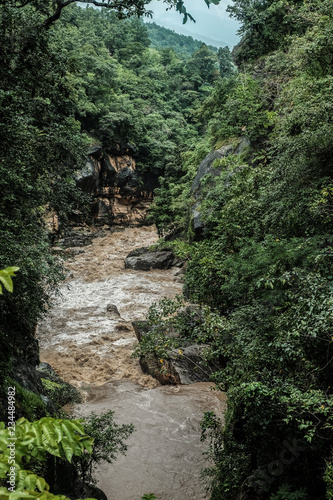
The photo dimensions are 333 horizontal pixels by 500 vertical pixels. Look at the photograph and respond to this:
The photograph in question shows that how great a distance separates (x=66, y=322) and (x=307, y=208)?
10627mm

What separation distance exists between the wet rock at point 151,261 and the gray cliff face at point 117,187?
979 cm

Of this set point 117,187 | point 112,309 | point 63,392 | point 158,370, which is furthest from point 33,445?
point 117,187

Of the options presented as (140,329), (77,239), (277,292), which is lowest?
(140,329)

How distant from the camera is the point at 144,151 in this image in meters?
32.1

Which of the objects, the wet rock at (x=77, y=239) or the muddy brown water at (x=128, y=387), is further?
the wet rock at (x=77, y=239)

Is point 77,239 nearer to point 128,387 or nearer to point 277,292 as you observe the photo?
point 128,387

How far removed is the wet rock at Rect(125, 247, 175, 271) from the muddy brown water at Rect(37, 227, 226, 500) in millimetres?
709

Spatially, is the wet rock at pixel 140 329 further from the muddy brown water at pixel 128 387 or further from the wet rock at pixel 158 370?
the wet rock at pixel 158 370

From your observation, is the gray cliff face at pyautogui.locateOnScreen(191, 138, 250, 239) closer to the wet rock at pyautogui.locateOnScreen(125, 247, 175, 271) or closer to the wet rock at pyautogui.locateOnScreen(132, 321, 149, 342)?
the wet rock at pyautogui.locateOnScreen(125, 247, 175, 271)

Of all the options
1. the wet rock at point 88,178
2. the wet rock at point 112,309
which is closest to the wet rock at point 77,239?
the wet rock at point 88,178

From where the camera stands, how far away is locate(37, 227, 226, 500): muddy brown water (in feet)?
19.7

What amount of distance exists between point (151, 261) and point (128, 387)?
11.6 metres

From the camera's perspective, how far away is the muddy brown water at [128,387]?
19.7 feet

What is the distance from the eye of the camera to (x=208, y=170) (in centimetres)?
1644
